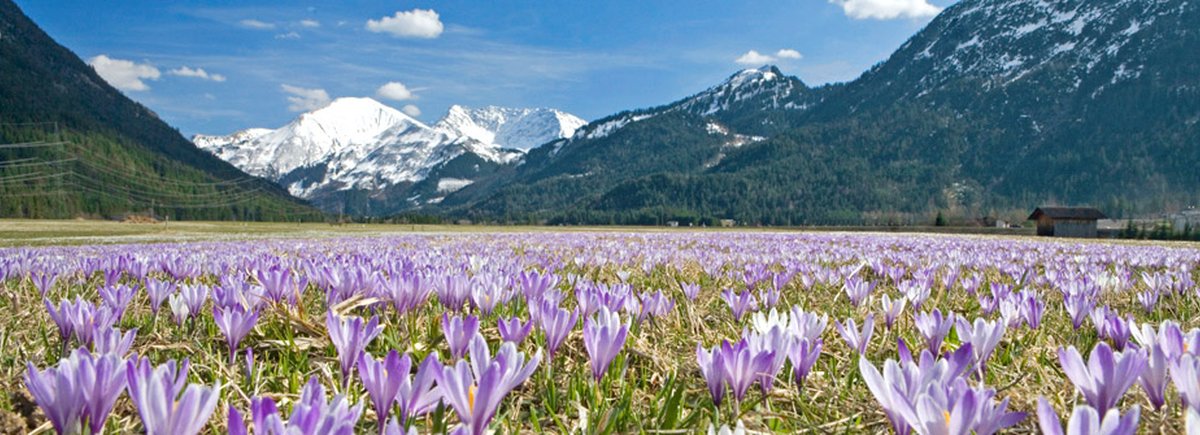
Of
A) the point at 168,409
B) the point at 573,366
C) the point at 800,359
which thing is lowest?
the point at 573,366

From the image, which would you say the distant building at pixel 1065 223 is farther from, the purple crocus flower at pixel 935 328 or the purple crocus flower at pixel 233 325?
the purple crocus flower at pixel 233 325

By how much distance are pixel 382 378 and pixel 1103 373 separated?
1.33 metres

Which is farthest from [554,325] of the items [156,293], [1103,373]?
[156,293]

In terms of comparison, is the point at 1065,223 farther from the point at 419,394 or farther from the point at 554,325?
the point at 419,394

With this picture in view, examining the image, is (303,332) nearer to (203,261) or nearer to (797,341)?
(797,341)

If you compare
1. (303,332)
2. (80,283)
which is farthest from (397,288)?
(80,283)

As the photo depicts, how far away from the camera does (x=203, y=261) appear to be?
5.92 meters

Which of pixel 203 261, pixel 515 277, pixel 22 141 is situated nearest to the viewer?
pixel 515 277

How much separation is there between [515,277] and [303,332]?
1.40 metres

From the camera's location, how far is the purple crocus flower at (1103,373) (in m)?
1.29

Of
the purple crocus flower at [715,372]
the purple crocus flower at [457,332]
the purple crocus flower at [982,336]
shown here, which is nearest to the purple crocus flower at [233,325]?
the purple crocus flower at [457,332]

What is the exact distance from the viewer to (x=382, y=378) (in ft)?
4.10

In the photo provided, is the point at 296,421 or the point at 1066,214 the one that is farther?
the point at 1066,214

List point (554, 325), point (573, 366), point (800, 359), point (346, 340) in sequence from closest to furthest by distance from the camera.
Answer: point (346, 340) < point (800, 359) < point (554, 325) < point (573, 366)
